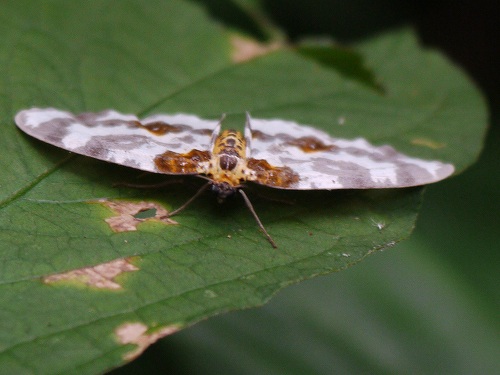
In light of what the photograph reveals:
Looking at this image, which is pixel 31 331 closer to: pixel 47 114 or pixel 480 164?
pixel 47 114

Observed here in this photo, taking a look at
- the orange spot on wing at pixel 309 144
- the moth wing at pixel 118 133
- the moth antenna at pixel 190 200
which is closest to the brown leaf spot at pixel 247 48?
the moth wing at pixel 118 133

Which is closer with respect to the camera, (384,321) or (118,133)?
(118,133)

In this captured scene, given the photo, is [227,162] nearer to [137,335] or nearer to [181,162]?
[181,162]

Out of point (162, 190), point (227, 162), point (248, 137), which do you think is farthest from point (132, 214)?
point (248, 137)

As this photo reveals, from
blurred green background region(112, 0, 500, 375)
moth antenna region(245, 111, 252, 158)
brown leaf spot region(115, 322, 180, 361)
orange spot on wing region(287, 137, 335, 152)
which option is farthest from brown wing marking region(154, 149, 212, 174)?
blurred green background region(112, 0, 500, 375)

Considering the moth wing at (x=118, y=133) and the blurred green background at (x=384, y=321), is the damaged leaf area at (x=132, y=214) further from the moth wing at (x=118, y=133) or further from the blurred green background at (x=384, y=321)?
the blurred green background at (x=384, y=321)
